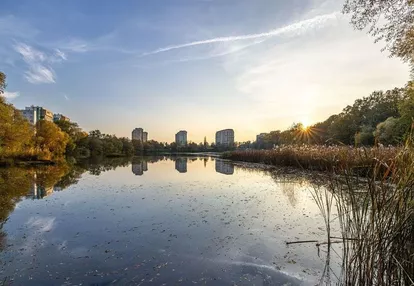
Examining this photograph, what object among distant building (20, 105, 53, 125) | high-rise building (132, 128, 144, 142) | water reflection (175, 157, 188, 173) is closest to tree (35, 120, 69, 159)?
water reflection (175, 157, 188, 173)

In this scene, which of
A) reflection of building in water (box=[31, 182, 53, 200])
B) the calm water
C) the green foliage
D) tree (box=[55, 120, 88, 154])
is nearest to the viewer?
the calm water

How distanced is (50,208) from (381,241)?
7.93 m

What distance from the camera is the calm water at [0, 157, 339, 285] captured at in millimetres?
3498

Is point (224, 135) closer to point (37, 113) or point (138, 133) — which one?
point (138, 133)

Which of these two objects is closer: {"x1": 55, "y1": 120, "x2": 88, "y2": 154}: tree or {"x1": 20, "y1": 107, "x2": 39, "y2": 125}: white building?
{"x1": 55, "y1": 120, "x2": 88, "y2": 154}: tree

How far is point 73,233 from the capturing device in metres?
5.28

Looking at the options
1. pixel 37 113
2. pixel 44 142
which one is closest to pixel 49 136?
pixel 44 142

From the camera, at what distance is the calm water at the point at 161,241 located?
3498mm

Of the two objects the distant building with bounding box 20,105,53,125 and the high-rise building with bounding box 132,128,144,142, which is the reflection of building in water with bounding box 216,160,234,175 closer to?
the distant building with bounding box 20,105,53,125

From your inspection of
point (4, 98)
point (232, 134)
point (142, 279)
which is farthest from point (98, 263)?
point (232, 134)

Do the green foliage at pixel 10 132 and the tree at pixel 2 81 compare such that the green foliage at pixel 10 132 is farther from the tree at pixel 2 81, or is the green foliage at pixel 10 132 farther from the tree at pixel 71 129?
the tree at pixel 71 129

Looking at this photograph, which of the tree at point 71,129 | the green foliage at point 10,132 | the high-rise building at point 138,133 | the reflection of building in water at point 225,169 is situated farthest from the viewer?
the high-rise building at point 138,133

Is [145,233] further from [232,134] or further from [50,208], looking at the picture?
[232,134]

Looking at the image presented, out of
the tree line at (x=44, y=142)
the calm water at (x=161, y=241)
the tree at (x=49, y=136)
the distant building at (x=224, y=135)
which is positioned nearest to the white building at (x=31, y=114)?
the tree line at (x=44, y=142)
